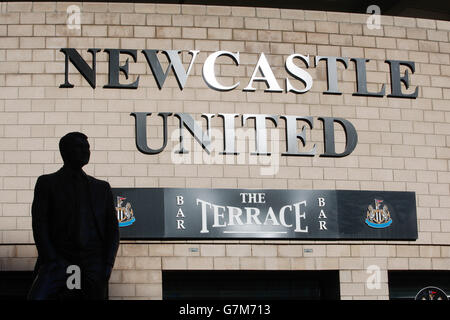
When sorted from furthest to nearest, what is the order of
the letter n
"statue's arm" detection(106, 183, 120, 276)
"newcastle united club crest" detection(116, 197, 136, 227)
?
the letter n → "newcastle united club crest" detection(116, 197, 136, 227) → "statue's arm" detection(106, 183, 120, 276)

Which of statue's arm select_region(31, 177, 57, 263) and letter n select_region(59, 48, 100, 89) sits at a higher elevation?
letter n select_region(59, 48, 100, 89)

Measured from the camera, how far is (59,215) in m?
7.38

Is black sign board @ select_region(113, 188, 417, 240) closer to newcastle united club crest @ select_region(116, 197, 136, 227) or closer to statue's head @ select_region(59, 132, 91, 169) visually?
newcastle united club crest @ select_region(116, 197, 136, 227)

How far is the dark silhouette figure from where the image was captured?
23.6 ft

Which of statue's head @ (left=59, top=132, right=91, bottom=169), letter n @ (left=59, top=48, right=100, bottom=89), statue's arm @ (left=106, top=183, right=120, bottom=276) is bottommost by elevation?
statue's arm @ (left=106, top=183, right=120, bottom=276)

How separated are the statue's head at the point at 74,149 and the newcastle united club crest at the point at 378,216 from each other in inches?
269

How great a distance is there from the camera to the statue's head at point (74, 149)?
7.50 metres

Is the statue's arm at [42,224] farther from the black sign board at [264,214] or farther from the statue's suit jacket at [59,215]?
the black sign board at [264,214]

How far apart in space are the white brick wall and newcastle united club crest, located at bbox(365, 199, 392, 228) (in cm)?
34

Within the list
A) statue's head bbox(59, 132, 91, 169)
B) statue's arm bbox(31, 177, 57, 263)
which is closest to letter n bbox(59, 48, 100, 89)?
statue's head bbox(59, 132, 91, 169)

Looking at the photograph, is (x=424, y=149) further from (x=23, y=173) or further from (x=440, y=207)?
(x=23, y=173)

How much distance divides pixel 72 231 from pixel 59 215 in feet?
0.69

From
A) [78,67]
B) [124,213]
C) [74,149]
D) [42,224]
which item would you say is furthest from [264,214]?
[42,224]
